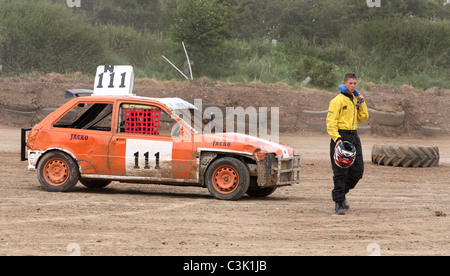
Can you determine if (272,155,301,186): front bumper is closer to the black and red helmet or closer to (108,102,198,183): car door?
(108,102,198,183): car door

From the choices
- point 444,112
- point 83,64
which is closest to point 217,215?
point 444,112

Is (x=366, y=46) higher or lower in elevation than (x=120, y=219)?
higher

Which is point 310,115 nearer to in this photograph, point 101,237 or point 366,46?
point 366,46

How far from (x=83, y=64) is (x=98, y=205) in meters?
24.3

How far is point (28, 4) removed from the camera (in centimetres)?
3722

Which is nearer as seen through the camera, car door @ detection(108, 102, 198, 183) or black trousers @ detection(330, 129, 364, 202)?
black trousers @ detection(330, 129, 364, 202)

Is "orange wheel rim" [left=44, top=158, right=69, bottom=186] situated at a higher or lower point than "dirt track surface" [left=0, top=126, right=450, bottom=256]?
higher

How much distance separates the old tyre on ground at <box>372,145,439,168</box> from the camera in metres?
19.3

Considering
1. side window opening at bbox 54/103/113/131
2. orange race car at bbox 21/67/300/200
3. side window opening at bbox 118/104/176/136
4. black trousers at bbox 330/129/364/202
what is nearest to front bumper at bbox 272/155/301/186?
orange race car at bbox 21/67/300/200

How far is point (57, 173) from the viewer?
1304 cm

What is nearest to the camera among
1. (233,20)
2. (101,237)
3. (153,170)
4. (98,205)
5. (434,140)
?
(101,237)

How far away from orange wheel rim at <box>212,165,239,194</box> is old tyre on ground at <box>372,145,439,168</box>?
26.0ft

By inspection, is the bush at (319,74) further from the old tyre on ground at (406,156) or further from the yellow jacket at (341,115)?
the yellow jacket at (341,115)

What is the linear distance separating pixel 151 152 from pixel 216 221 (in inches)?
101
